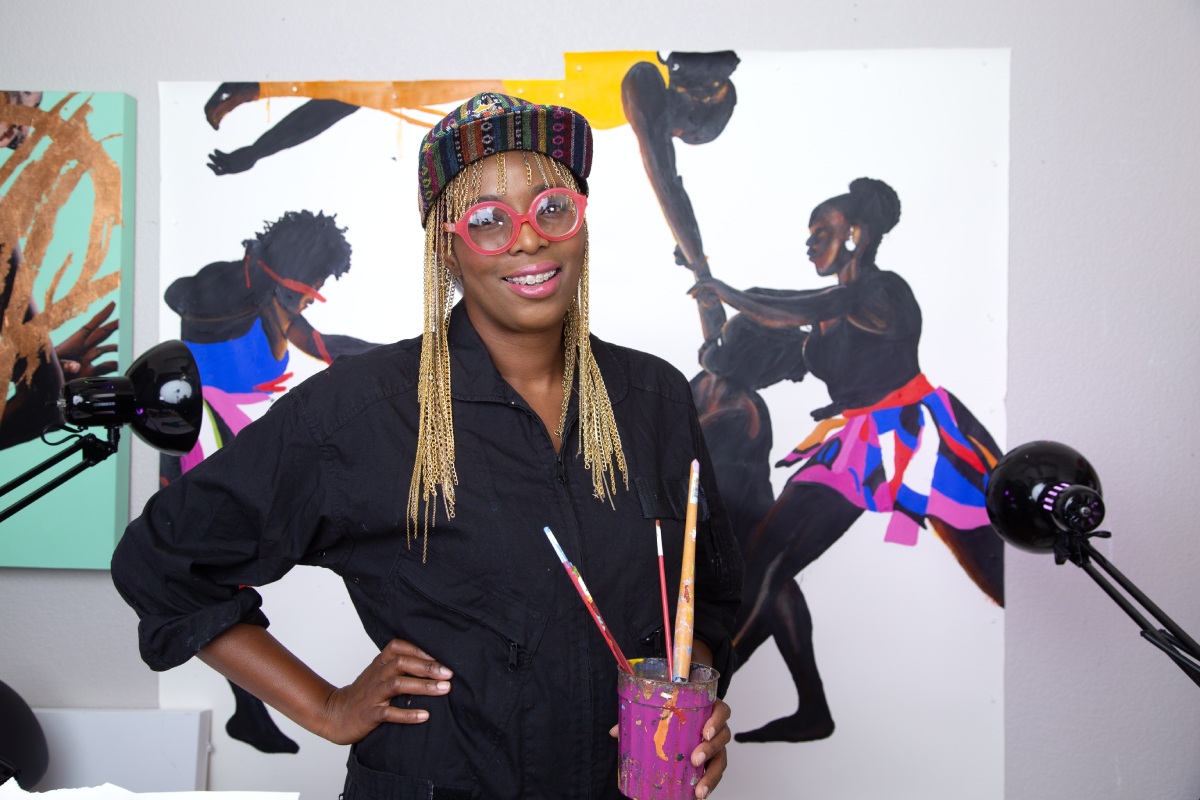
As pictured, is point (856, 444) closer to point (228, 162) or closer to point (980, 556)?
point (980, 556)

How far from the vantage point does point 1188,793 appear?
197 cm

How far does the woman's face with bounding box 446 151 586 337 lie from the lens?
1.18 metres

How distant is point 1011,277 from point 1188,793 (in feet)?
3.75

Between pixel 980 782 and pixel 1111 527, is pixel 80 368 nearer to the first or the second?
pixel 980 782

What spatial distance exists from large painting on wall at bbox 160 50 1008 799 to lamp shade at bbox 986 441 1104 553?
1.67 ft

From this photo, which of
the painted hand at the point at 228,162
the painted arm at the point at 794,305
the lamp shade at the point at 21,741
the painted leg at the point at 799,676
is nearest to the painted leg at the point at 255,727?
the lamp shade at the point at 21,741

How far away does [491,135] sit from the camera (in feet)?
3.84

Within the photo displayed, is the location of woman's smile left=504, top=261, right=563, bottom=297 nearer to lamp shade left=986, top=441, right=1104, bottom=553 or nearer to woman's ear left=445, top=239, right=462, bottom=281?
woman's ear left=445, top=239, right=462, bottom=281

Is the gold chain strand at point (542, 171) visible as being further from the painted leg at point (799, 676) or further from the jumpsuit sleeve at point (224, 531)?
the painted leg at point (799, 676)

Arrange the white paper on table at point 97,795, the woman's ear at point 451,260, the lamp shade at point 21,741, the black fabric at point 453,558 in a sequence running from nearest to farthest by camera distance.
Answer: the white paper on table at point 97,795 → the black fabric at point 453,558 → the woman's ear at point 451,260 → the lamp shade at point 21,741

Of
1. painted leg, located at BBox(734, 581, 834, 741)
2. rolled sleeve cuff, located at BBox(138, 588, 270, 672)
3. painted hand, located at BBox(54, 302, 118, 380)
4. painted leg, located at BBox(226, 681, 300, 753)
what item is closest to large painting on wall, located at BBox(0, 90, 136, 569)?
painted hand, located at BBox(54, 302, 118, 380)

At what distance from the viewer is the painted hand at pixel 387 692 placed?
1117 millimetres

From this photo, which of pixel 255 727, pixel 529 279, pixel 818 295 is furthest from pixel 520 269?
pixel 255 727

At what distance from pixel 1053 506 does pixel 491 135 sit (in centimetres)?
97
